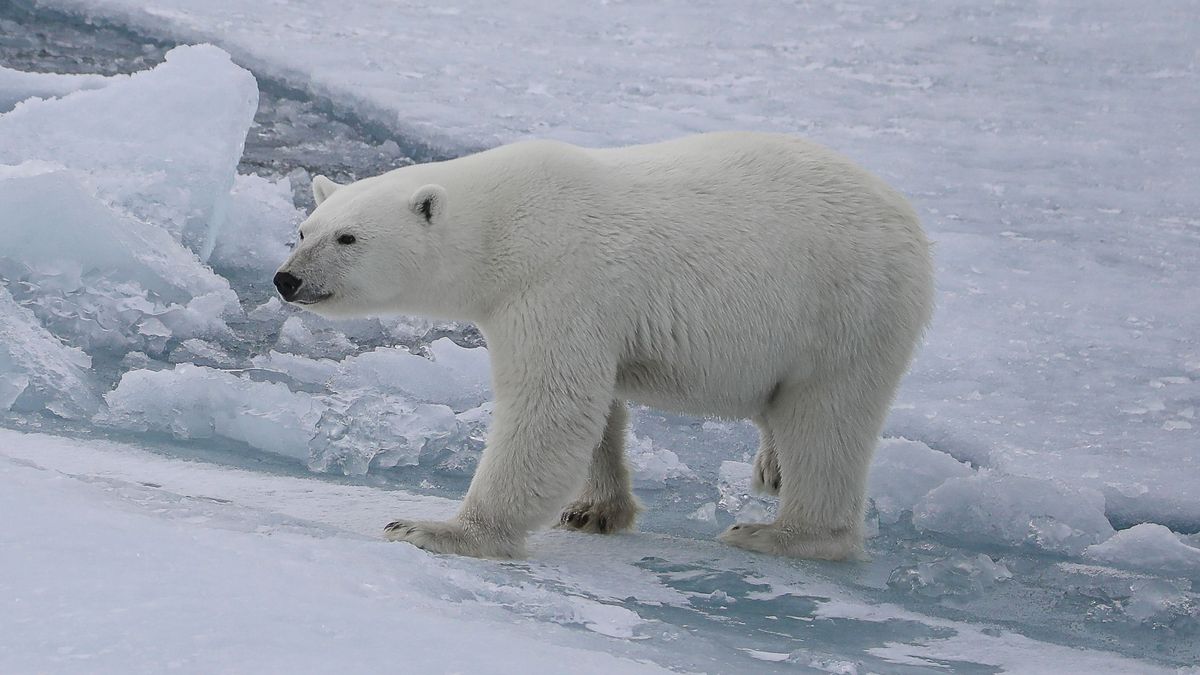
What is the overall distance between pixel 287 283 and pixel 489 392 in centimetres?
167

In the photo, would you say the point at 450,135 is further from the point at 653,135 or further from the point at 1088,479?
the point at 1088,479

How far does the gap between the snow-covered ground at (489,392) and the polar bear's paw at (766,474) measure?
0.61 feet

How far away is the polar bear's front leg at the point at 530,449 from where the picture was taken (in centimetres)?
366

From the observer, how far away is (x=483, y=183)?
3.99 meters

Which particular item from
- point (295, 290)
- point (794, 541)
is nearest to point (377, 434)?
point (295, 290)

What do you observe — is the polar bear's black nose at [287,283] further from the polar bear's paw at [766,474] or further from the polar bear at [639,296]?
the polar bear's paw at [766,474]

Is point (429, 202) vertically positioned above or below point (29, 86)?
below

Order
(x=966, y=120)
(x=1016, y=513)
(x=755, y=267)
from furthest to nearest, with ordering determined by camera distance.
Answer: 1. (x=966, y=120)
2. (x=1016, y=513)
3. (x=755, y=267)

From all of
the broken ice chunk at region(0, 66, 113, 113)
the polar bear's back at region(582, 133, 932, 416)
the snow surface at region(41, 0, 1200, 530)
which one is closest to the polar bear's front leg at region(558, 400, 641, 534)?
the polar bear's back at region(582, 133, 932, 416)

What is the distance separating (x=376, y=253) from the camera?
385cm

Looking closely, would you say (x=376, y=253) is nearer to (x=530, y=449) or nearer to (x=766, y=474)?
(x=530, y=449)

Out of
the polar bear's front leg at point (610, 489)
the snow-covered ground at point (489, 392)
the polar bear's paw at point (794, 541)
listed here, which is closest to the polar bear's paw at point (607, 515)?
the polar bear's front leg at point (610, 489)

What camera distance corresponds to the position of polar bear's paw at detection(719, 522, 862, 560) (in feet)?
13.6

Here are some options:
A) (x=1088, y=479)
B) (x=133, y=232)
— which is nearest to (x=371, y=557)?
(x=1088, y=479)
